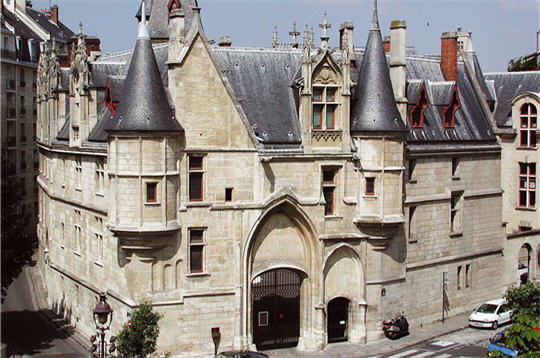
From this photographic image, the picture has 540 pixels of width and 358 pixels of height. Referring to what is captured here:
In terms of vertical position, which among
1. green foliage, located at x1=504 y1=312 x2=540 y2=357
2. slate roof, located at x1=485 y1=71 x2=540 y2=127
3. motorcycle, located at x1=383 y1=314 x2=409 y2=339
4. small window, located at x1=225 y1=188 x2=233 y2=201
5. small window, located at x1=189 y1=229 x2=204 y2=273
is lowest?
motorcycle, located at x1=383 y1=314 x2=409 y2=339

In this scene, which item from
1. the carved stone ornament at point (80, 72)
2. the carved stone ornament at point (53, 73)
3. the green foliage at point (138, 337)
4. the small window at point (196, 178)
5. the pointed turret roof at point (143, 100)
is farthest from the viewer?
the carved stone ornament at point (53, 73)

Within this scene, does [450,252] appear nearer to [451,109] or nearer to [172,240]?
[451,109]

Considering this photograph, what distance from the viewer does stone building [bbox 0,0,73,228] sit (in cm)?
7131

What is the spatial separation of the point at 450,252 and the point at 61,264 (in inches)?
870

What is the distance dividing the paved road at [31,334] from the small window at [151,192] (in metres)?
9.04

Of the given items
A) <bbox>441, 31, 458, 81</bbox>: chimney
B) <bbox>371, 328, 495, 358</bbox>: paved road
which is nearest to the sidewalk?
<bbox>371, 328, 495, 358</bbox>: paved road

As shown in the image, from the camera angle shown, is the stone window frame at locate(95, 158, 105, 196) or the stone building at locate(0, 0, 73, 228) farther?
the stone building at locate(0, 0, 73, 228)

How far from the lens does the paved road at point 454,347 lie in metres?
37.4

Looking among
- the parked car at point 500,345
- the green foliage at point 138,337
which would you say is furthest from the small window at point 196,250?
the parked car at point 500,345

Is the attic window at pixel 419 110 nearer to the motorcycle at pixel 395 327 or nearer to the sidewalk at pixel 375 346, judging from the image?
the motorcycle at pixel 395 327

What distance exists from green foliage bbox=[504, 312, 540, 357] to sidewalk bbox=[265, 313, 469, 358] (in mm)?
13566

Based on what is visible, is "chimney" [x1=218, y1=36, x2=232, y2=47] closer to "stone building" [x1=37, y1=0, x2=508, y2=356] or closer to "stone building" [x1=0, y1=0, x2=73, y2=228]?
"stone building" [x1=37, y1=0, x2=508, y2=356]

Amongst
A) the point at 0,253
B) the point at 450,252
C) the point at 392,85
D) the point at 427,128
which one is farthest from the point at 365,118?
the point at 0,253

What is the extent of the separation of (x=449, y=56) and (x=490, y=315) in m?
15.9
